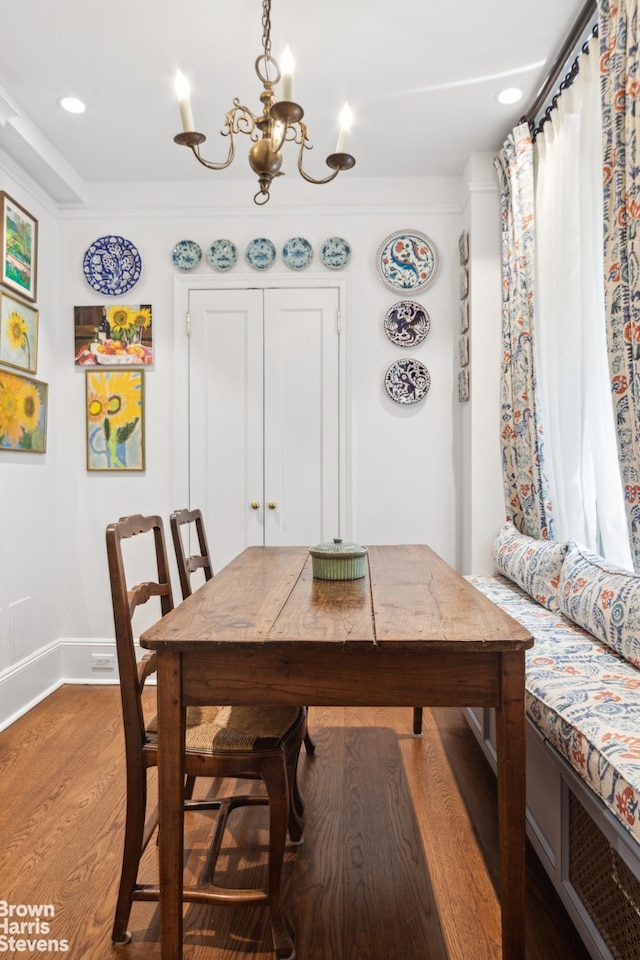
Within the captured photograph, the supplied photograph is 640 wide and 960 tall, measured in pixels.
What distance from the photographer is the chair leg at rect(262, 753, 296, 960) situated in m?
1.46

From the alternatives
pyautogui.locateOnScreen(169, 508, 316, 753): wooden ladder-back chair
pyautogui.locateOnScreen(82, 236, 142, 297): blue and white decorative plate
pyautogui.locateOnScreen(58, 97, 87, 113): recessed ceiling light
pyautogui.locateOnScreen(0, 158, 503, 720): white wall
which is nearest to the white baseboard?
pyautogui.locateOnScreen(0, 158, 503, 720): white wall

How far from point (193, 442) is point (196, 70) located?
1821 mm

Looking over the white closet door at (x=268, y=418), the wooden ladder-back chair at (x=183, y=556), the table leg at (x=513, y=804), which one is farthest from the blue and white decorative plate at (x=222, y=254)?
the table leg at (x=513, y=804)

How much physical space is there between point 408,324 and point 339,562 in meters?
2.02

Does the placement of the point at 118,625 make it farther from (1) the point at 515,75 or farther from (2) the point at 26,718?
(1) the point at 515,75

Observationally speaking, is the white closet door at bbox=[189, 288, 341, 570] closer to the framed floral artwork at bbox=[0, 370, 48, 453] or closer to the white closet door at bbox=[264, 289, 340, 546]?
the white closet door at bbox=[264, 289, 340, 546]

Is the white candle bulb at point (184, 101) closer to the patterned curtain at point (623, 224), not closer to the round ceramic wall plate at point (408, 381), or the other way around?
the patterned curtain at point (623, 224)

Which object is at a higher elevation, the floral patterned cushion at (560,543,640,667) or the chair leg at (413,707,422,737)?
the floral patterned cushion at (560,543,640,667)

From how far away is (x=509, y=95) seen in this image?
9.04 ft

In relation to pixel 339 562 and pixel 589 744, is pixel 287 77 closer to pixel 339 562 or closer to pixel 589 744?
pixel 339 562

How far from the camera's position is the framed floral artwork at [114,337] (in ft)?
11.7

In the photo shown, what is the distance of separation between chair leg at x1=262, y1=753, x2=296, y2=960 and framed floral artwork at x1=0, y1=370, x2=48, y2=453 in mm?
2195

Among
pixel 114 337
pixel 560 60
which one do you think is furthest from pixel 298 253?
pixel 560 60

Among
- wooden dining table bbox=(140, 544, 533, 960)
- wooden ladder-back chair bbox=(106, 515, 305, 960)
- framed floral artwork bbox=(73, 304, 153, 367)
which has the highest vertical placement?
framed floral artwork bbox=(73, 304, 153, 367)
